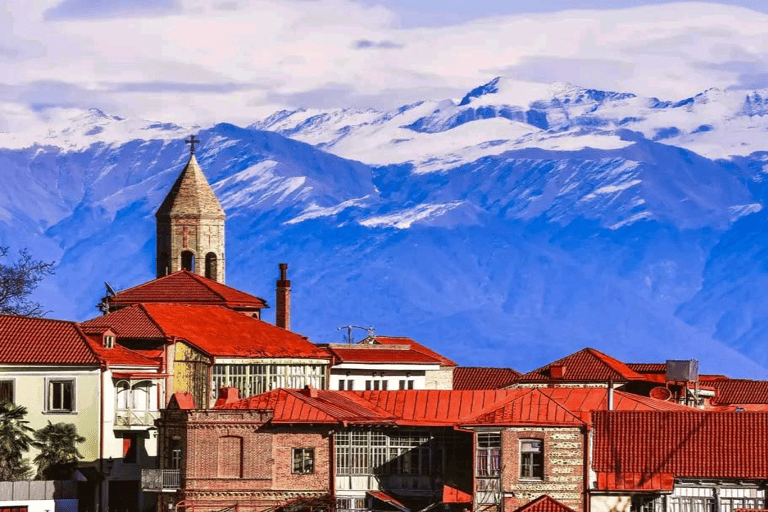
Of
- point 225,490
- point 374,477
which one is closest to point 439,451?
point 374,477

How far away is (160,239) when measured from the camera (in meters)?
142

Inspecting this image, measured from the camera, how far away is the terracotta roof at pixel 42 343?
93.1 meters

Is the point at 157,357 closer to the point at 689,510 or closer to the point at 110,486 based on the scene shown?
the point at 110,486

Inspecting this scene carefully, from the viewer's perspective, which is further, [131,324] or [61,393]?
[131,324]

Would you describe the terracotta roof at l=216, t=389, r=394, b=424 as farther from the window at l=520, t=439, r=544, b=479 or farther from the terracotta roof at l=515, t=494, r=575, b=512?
the terracotta roof at l=515, t=494, r=575, b=512

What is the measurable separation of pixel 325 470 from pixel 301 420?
1976 mm

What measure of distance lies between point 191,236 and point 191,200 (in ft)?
9.08

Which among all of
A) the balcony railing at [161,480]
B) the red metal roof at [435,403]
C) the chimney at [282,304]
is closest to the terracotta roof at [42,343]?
the balcony railing at [161,480]

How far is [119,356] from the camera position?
96938mm

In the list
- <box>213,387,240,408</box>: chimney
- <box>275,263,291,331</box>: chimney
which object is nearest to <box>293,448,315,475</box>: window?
<box>213,387,240,408</box>: chimney

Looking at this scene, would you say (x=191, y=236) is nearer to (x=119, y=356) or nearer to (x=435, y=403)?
(x=119, y=356)

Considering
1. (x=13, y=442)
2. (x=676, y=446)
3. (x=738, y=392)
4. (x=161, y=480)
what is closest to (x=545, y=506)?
(x=676, y=446)

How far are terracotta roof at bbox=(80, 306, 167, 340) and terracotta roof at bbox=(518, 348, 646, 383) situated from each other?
24196mm

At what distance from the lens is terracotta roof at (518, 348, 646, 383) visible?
120131 mm
